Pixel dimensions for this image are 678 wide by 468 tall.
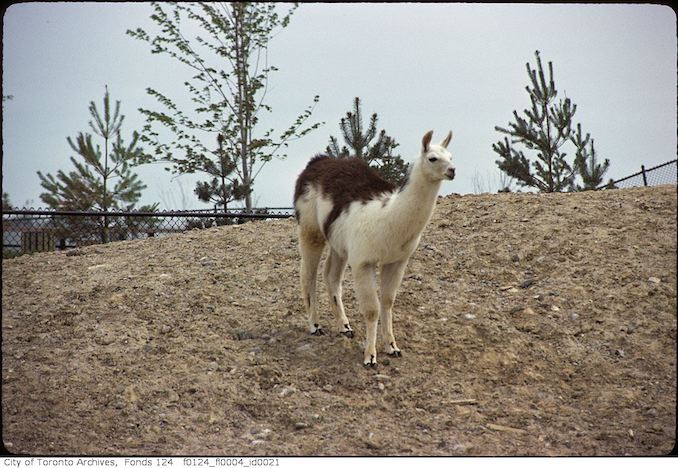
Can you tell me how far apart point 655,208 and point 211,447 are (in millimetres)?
7361

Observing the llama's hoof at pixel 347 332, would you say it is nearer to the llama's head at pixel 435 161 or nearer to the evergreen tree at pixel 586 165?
the llama's head at pixel 435 161

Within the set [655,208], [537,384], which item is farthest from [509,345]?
[655,208]

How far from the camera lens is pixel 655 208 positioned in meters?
9.76

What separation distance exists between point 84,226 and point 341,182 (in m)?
9.09

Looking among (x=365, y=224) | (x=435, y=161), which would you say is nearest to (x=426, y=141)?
(x=435, y=161)

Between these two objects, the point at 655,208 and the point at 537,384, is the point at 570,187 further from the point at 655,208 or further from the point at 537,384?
the point at 537,384

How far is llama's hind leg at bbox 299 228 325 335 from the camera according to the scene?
732 cm

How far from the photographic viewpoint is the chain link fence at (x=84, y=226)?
520 inches

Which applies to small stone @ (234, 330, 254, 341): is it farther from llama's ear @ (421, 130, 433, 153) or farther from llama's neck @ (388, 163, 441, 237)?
llama's ear @ (421, 130, 433, 153)

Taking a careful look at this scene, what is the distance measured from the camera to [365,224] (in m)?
6.44

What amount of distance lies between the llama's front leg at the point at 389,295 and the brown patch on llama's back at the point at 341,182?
712 mm

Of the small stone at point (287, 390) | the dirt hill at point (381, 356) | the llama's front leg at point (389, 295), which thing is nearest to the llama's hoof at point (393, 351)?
the llama's front leg at point (389, 295)

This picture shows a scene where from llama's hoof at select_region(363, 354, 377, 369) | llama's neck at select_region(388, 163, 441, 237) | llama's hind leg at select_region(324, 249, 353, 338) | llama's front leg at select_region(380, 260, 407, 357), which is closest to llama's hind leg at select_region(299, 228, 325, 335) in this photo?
llama's hind leg at select_region(324, 249, 353, 338)

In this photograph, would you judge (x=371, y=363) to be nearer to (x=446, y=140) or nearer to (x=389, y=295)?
(x=389, y=295)
